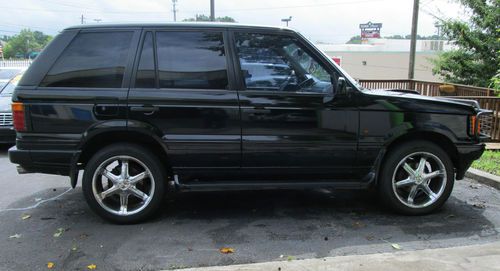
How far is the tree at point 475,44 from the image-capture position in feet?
56.5

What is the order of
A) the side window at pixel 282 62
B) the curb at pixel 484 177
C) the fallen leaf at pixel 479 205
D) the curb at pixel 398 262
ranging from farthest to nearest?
the curb at pixel 484 177 → the fallen leaf at pixel 479 205 → the side window at pixel 282 62 → the curb at pixel 398 262

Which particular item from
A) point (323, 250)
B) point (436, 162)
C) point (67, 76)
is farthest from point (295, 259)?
point (67, 76)

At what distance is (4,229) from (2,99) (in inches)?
228

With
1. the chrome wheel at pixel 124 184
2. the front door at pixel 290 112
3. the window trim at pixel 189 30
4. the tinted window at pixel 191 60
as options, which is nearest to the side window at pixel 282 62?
the front door at pixel 290 112

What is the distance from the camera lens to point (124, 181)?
14.8 ft

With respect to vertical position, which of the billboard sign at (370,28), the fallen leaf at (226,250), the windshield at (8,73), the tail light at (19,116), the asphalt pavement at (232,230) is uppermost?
the billboard sign at (370,28)

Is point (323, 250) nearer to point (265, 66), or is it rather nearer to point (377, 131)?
point (377, 131)

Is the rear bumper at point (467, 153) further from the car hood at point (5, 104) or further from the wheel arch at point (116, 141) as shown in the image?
the car hood at point (5, 104)

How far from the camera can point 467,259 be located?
12.0 feet

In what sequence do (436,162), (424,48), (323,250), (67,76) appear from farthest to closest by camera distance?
(424,48) < (436,162) < (67,76) < (323,250)

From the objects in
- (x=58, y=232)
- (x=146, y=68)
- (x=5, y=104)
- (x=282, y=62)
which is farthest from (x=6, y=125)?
(x=282, y=62)

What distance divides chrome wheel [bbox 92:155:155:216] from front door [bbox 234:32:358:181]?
1.01 meters

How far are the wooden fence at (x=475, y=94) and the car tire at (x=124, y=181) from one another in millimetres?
6451

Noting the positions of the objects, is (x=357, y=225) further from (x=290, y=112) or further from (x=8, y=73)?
(x=8, y=73)
